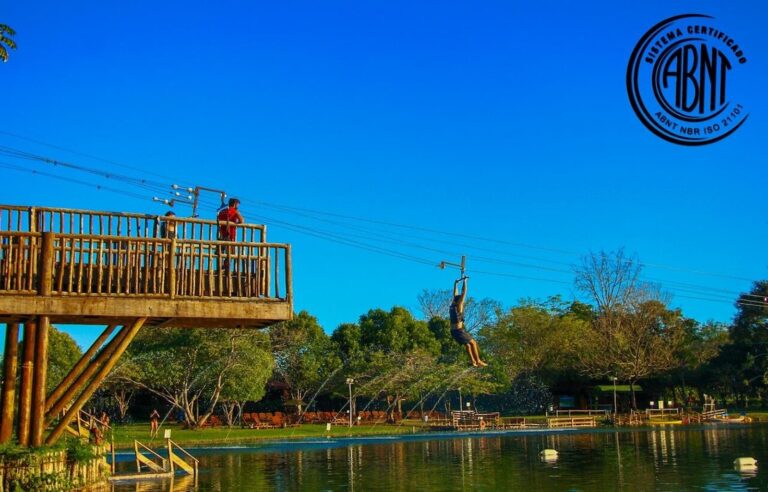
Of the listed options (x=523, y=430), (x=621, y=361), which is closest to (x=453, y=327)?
(x=523, y=430)

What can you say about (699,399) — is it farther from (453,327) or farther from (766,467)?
(453,327)

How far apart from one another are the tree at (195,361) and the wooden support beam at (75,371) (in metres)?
39.5

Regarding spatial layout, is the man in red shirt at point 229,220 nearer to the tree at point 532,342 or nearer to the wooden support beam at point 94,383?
the wooden support beam at point 94,383

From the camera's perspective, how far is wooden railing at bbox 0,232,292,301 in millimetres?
19172

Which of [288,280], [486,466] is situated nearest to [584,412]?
[486,466]

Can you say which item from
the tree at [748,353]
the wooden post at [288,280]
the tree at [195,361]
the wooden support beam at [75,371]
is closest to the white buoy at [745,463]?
the wooden post at [288,280]

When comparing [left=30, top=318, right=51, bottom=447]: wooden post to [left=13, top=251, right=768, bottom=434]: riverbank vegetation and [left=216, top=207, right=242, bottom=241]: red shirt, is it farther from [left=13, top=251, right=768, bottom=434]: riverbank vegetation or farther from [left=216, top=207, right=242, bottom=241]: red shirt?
[left=13, top=251, right=768, bottom=434]: riverbank vegetation

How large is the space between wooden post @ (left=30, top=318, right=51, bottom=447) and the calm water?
631 cm

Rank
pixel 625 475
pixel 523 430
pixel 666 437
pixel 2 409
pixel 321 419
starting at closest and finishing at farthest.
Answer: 1. pixel 2 409
2. pixel 625 475
3. pixel 666 437
4. pixel 523 430
5. pixel 321 419

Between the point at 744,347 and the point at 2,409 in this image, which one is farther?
the point at 744,347

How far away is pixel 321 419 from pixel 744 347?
128 ft

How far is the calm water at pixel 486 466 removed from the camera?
80.6 ft

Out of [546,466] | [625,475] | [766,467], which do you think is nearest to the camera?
[625,475]

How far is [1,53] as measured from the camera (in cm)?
1983
